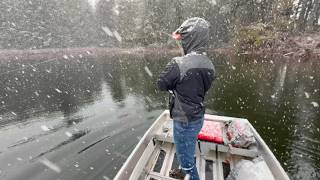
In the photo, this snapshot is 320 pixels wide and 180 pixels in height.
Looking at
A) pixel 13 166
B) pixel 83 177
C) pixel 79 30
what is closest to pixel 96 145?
pixel 83 177

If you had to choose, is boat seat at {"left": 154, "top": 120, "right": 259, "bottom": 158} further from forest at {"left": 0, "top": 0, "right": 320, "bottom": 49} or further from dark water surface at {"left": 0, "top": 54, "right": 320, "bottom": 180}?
forest at {"left": 0, "top": 0, "right": 320, "bottom": 49}

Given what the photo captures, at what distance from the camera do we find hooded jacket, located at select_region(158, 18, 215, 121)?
312cm

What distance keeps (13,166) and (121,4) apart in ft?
189

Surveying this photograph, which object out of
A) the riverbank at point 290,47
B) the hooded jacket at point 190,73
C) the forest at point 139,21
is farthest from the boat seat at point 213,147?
the forest at point 139,21

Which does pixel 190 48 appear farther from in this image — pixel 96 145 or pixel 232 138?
pixel 96 145

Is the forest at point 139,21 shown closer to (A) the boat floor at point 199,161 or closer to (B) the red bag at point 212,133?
(B) the red bag at point 212,133

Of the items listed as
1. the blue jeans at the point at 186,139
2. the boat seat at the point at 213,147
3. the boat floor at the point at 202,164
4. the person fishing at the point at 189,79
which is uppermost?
the person fishing at the point at 189,79

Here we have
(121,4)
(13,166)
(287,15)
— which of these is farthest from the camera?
(121,4)

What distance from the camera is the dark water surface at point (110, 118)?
21.0ft

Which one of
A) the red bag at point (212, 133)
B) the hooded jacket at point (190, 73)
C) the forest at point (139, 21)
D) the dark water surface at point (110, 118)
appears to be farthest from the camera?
the forest at point (139, 21)

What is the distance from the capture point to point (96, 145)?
7406mm

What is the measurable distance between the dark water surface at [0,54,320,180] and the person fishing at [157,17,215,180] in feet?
10.9

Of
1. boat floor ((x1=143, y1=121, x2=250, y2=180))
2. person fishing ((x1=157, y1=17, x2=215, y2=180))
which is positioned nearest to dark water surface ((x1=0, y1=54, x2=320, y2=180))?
boat floor ((x1=143, y1=121, x2=250, y2=180))

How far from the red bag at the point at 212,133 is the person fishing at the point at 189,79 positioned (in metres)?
1.76
